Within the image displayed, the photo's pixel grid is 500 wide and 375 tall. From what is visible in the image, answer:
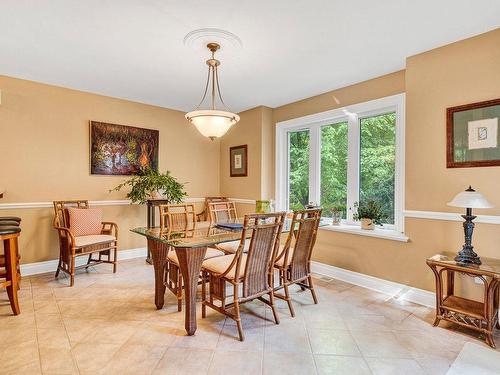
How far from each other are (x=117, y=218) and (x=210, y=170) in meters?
1.83

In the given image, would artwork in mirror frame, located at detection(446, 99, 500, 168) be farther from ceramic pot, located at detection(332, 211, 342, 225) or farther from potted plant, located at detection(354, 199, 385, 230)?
ceramic pot, located at detection(332, 211, 342, 225)

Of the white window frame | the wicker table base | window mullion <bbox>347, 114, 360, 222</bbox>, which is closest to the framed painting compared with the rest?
the white window frame

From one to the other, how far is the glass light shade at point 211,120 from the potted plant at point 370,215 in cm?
195

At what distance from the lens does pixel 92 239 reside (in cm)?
360

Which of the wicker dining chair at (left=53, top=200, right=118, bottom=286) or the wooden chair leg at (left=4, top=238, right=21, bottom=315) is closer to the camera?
the wooden chair leg at (left=4, top=238, right=21, bottom=315)

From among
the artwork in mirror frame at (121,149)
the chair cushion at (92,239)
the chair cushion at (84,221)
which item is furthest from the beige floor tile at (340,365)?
the artwork in mirror frame at (121,149)

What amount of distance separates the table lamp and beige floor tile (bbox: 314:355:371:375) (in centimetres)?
119

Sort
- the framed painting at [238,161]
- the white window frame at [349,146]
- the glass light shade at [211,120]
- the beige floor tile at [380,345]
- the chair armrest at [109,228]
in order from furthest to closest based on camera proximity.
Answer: the framed painting at [238,161] → the chair armrest at [109,228] → the white window frame at [349,146] → the glass light shade at [211,120] → the beige floor tile at [380,345]

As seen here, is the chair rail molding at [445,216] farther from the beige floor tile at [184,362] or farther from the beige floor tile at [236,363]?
the beige floor tile at [184,362]

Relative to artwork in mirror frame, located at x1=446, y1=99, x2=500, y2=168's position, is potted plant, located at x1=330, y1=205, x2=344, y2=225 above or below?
below

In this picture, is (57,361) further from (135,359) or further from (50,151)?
(50,151)

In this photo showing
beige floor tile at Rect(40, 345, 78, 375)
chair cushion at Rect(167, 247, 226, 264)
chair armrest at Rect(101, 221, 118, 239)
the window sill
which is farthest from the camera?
chair armrest at Rect(101, 221, 118, 239)

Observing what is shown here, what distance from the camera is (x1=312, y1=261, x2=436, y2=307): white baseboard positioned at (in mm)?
2877

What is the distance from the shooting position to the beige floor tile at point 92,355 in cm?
188
